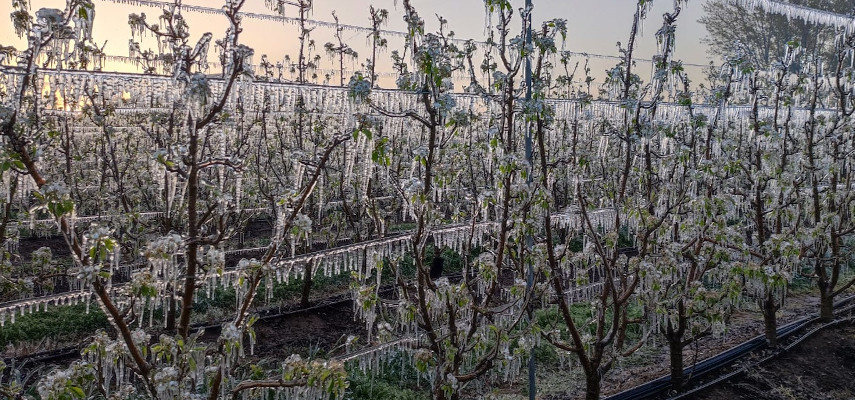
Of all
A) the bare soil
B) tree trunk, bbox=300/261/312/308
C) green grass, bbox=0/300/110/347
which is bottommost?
the bare soil

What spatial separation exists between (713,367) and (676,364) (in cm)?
92

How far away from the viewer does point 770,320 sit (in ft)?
21.0

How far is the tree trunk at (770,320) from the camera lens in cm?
632

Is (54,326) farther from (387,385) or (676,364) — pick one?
(676,364)

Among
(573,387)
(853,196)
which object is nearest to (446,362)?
Answer: (573,387)

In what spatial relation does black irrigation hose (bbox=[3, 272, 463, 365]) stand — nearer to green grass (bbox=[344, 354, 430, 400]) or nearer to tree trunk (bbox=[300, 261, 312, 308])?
tree trunk (bbox=[300, 261, 312, 308])

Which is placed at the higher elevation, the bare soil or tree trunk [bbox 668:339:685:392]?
tree trunk [bbox 668:339:685:392]

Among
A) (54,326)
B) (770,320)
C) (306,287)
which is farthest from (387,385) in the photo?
(770,320)

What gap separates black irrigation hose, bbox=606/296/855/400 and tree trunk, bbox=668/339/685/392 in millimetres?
77

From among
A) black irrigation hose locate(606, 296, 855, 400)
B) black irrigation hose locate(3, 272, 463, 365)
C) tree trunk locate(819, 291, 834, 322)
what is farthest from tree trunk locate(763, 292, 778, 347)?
black irrigation hose locate(3, 272, 463, 365)

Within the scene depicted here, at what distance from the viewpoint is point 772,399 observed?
545 centimetres

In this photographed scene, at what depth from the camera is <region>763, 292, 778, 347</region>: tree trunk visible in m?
6.32

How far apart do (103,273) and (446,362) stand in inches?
77.3

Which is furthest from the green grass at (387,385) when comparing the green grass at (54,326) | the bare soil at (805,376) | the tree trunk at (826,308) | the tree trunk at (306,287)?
the tree trunk at (826,308)
